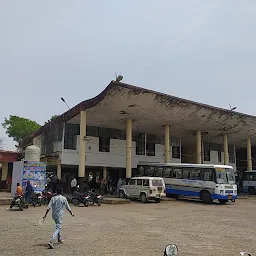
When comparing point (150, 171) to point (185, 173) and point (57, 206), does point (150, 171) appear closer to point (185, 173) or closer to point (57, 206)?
point (185, 173)

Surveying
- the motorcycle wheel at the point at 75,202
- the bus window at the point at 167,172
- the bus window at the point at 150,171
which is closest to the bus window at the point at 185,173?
the bus window at the point at 167,172

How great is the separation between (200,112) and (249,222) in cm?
1415

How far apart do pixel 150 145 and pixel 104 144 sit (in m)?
5.36

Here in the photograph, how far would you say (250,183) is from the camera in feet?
104

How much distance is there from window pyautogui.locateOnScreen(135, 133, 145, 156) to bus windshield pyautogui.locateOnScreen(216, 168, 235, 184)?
34.6 ft

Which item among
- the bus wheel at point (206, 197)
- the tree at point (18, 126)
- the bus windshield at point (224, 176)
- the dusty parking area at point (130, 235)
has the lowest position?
the dusty parking area at point (130, 235)

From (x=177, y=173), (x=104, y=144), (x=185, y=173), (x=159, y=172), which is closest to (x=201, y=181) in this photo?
(x=185, y=173)

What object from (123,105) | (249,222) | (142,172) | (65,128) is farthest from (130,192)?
(249,222)

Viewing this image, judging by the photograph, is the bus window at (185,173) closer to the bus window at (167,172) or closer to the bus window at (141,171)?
the bus window at (167,172)

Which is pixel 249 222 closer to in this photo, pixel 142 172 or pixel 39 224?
pixel 39 224

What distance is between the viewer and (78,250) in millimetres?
7508

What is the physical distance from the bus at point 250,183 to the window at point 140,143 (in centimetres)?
1040

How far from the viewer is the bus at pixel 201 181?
21388 mm

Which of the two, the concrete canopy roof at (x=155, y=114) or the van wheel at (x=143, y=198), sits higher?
the concrete canopy roof at (x=155, y=114)
